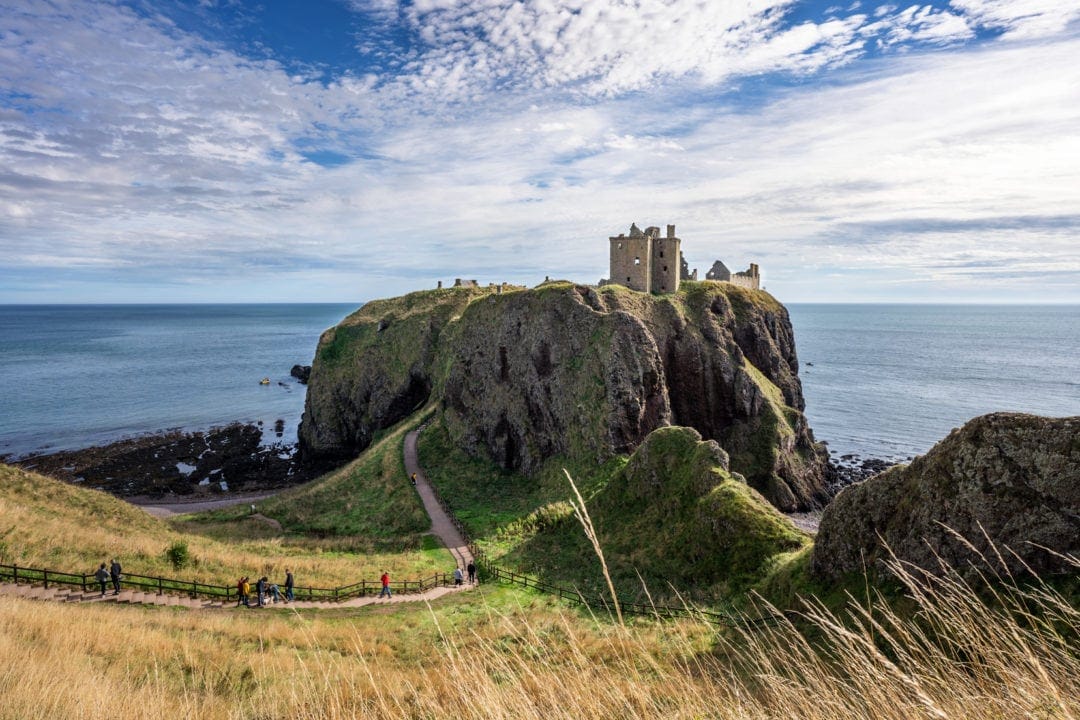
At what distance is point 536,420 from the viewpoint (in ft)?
169

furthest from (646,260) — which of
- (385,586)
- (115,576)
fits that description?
(115,576)

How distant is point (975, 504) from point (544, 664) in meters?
15.6

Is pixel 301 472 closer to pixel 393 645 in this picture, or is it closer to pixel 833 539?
pixel 393 645

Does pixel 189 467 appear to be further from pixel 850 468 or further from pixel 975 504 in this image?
pixel 850 468

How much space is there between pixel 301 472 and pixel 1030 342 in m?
234

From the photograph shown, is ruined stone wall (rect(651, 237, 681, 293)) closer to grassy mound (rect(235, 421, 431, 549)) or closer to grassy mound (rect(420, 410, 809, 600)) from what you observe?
grassy mound (rect(420, 410, 809, 600))

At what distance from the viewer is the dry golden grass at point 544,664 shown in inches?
170

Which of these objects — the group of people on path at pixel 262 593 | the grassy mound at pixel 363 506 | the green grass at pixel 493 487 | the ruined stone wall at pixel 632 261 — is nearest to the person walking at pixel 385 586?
the group of people on path at pixel 262 593

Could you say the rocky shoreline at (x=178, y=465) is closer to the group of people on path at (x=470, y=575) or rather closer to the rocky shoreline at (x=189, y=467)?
the rocky shoreline at (x=189, y=467)

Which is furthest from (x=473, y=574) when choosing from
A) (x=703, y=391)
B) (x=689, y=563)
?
(x=703, y=391)

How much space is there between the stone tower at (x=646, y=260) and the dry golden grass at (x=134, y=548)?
36.3 meters

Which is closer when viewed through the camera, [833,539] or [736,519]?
[833,539]

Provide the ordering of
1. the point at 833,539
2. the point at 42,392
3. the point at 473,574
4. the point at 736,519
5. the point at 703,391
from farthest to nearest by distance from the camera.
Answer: the point at 42,392, the point at 703,391, the point at 473,574, the point at 736,519, the point at 833,539

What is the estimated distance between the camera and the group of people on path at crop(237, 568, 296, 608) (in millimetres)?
22438
